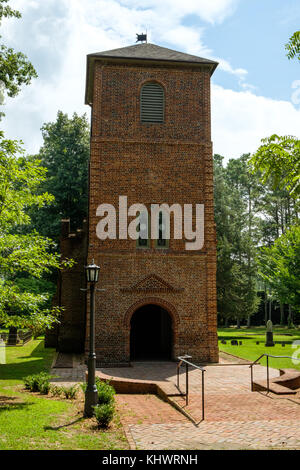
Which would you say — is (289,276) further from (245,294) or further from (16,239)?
(16,239)

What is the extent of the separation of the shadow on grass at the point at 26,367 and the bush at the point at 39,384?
2.54 m

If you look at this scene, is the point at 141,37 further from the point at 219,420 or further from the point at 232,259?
the point at 232,259

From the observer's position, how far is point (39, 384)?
492 inches

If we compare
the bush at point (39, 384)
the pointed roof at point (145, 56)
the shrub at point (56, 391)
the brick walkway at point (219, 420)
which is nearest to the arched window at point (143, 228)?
the brick walkway at point (219, 420)

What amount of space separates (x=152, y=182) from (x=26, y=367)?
→ 9.47 m

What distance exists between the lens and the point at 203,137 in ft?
65.4

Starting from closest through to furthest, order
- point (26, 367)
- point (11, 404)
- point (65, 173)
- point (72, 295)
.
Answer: point (11, 404)
point (26, 367)
point (72, 295)
point (65, 173)

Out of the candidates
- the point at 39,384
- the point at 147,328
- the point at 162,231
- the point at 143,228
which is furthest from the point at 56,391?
the point at 147,328

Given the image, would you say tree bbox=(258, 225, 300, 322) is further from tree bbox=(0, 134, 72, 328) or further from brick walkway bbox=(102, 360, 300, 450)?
tree bbox=(0, 134, 72, 328)

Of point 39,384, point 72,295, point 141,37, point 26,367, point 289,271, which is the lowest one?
point 26,367

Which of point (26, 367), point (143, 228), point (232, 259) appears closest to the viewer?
point (26, 367)

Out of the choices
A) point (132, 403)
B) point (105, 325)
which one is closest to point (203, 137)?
point (105, 325)

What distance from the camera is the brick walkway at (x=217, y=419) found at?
7516 mm
